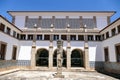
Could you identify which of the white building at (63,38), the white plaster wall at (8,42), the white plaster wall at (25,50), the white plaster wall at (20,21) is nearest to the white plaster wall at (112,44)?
the white building at (63,38)

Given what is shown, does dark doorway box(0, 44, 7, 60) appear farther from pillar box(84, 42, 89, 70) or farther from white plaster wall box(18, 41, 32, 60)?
pillar box(84, 42, 89, 70)

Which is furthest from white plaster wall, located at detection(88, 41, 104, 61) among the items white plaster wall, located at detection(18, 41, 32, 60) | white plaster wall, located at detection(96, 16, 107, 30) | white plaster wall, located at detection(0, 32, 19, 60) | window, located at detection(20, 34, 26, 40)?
white plaster wall, located at detection(0, 32, 19, 60)

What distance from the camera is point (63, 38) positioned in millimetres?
25875

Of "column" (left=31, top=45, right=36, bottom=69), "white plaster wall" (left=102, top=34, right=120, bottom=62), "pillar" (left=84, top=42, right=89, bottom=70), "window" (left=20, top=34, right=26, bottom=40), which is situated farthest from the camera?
"window" (left=20, top=34, right=26, bottom=40)

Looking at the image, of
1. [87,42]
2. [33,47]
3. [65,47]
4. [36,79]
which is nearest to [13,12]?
[33,47]

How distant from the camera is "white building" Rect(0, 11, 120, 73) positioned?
66.8 ft

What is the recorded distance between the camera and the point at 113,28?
20125 mm

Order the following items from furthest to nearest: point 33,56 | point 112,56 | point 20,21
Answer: point 20,21
point 33,56
point 112,56

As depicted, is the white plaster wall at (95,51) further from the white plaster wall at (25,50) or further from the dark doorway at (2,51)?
the dark doorway at (2,51)

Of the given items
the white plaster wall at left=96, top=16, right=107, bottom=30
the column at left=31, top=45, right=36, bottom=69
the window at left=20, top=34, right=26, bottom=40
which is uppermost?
the white plaster wall at left=96, top=16, right=107, bottom=30

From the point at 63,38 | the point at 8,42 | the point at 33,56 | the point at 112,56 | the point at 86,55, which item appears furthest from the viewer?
the point at 63,38

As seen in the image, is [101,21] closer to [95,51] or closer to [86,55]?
[95,51]

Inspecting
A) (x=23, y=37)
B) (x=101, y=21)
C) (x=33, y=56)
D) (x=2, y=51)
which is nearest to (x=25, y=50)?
(x=33, y=56)

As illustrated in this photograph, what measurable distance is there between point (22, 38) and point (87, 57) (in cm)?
1369
